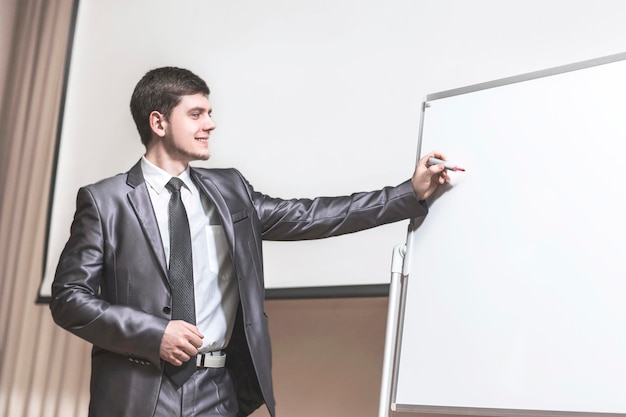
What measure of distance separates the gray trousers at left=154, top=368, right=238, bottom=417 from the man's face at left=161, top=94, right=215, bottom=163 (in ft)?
1.80

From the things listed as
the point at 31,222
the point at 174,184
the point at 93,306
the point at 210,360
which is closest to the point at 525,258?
the point at 210,360

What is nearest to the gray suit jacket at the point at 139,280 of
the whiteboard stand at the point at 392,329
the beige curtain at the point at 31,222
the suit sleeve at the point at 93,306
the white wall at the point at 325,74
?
the suit sleeve at the point at 93,306

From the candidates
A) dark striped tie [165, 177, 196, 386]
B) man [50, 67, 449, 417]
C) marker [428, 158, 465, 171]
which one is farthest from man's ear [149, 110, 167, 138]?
marker [428, 158, 465, 171]

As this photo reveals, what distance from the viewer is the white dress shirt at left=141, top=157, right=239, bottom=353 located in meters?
2.13

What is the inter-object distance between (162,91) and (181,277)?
51cm

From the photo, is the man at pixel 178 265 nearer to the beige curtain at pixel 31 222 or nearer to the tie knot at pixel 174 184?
the tie knot at pixel 174 184

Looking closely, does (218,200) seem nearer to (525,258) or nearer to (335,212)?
(335,212)

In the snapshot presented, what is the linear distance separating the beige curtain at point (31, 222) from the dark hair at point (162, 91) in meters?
1.41

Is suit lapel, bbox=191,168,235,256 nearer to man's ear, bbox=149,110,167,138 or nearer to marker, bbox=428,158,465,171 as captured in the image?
man's ear, bbox=149,110,167,138

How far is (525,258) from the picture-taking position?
76.0 inches

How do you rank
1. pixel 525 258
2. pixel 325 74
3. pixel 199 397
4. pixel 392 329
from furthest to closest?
pixel 325 74 < pixel 392 329 < pixel 199 397 < pixel 525 258

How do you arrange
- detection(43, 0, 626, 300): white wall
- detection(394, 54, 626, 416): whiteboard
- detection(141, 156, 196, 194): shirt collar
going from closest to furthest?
detection(394, 54, 626, 416): whiteboard → detection(141, 156, 196, 194): shirt collar → detection(43, 0, 626, 300): white wall

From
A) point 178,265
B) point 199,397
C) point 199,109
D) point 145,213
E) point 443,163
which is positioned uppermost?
point 199,109

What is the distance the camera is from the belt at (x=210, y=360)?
2.08m
